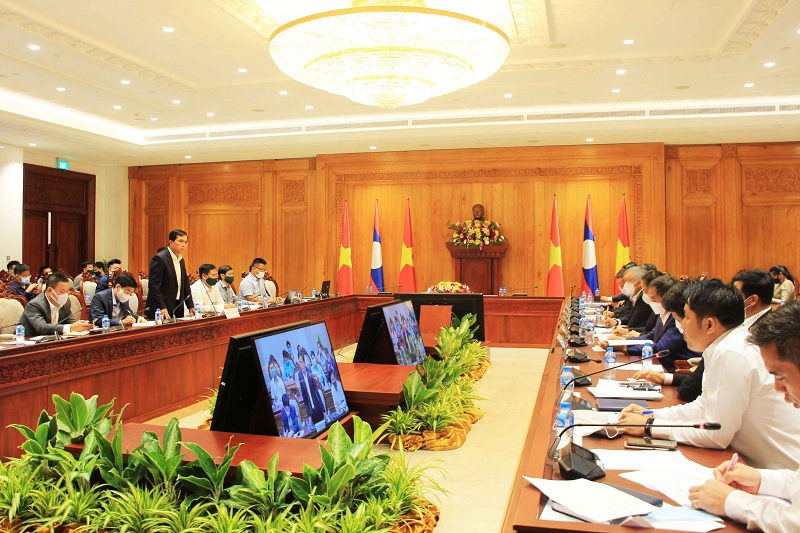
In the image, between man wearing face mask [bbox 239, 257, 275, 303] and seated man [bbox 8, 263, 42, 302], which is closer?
seated man [bbox 8, 263, 42, 302]

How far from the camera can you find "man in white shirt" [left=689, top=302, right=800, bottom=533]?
1459 mm

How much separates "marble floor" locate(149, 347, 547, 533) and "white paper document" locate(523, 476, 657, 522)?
0.90 m

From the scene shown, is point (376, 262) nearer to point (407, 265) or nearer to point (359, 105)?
point (407, 265)

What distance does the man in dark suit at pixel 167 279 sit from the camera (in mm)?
6116

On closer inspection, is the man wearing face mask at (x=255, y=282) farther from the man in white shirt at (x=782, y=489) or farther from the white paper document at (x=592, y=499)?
the man in white shirt at (x=782, y=489)

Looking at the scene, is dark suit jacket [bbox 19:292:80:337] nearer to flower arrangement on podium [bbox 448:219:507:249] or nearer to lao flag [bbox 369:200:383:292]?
lao flag [bbox 369:200:383:292]

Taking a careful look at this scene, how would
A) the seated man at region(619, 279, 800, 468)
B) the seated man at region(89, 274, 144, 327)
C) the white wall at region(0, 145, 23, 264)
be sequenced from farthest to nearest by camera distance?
the white wall at region(0, 145, 23, 264) → the seated man at region(89, 274, 144, 327) → the seated man at region(619, 279, 800, 468)

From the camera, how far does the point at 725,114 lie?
965 centimetres

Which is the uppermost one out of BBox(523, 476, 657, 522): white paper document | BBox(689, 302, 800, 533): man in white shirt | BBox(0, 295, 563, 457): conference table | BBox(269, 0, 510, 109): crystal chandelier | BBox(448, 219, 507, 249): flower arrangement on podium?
BBox(269, 0, 510, 109): crystal chandelier

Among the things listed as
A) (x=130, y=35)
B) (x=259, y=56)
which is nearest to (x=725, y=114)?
(x=259, y=56)

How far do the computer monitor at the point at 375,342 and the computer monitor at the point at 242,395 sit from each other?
2031 millimetres

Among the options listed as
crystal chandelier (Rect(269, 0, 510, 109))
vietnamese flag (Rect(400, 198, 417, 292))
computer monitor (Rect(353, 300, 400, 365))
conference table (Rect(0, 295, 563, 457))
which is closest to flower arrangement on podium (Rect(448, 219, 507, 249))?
vietnamese flag (Rect(400, 198, 417, 292))

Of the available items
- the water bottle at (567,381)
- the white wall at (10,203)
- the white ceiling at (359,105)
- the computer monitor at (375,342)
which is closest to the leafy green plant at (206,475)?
the water bottle at (567,381)

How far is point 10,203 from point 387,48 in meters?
8.88
